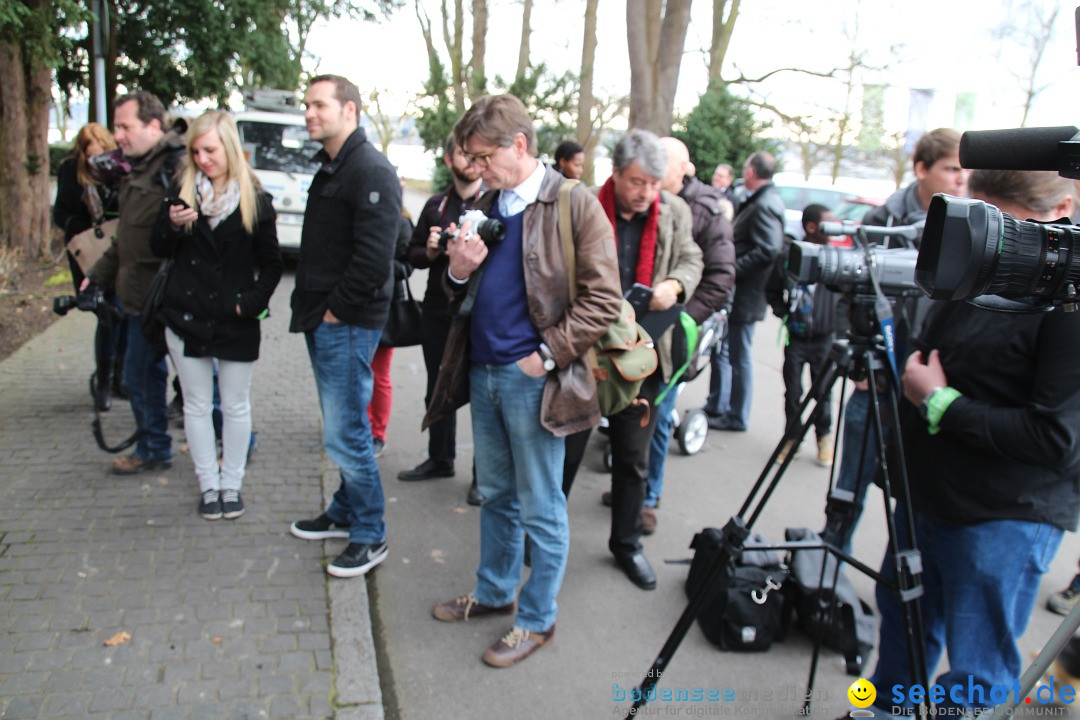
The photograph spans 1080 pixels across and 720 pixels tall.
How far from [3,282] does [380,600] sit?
7.28 metres

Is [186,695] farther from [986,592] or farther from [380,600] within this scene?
[986,592]

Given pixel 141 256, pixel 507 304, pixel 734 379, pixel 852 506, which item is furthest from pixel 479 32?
pixel 852 506

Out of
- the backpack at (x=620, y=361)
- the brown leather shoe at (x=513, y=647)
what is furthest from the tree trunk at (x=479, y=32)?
the brown leather shoe at (x=513, y=647)

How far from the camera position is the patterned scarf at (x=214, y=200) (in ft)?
12.4

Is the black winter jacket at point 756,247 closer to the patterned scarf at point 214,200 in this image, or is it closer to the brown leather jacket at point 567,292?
the brown leather jacket at point 567,292

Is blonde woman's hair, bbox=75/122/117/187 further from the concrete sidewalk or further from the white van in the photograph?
the white van

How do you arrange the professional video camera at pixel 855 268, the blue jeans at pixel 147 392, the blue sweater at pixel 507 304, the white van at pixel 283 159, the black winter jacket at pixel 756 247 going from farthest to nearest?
the white van at pixel 283 159
the black winter jacket at pixel 756 247
the blue jeans at pixel 147 392
the blue sweater at pixel 507 304
the professional video camera at pixel 855 268

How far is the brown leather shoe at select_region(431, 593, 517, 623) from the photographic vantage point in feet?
11.1

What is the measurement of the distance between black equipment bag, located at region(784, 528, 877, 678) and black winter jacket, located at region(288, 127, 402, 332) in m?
2.05

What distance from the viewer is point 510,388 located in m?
2.91

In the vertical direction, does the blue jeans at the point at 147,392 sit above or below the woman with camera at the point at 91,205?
below

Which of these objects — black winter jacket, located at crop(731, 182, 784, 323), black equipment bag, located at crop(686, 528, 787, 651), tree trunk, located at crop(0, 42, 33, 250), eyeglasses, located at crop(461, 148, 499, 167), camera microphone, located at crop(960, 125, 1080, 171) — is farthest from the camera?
tree trunk, located at crop(0, 42, 33, 250)

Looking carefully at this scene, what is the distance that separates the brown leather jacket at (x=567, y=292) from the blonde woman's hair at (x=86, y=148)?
3.34 metres

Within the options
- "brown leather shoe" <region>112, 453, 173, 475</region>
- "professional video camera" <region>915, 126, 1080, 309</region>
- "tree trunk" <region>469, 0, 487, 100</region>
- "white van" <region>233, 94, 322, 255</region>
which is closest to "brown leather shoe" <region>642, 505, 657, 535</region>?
"brown leather shoe" <region>112, 453, 173, 475</region>
